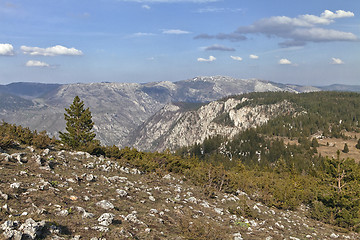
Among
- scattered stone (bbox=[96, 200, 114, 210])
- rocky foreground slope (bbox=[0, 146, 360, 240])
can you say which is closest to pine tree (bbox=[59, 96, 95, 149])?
rocky foreground slope (bbox=[0, 146, 360, 240])

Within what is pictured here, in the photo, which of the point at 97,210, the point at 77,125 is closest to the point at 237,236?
the point at 97,210

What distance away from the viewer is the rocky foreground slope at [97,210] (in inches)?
389

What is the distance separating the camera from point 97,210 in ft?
41.2

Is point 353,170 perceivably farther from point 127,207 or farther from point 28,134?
point 28,134

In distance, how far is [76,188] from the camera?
1529 cm

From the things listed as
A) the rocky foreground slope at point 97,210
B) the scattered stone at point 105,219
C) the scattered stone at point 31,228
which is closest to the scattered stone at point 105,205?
the rocky foreground slope at point 97,210

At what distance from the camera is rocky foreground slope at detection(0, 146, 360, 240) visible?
989 cm

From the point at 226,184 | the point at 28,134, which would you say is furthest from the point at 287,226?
the point at 28,134

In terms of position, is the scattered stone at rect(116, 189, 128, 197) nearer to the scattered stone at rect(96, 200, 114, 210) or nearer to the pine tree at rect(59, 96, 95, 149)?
the scattered stone at rect(96, 200, 114, 210)

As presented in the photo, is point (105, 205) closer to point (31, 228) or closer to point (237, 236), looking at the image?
point (31, 228)

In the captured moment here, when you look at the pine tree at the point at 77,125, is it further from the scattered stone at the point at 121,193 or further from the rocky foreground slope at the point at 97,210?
the scattered stone at the point at 121,193

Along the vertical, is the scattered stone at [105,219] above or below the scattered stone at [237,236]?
above

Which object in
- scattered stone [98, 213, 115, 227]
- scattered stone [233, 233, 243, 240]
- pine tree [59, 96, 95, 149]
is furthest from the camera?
pine tree [59, 96, 95, 149]

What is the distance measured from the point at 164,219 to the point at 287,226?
12138mm
